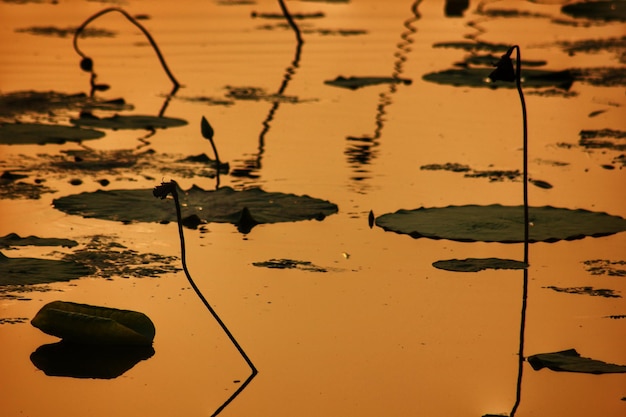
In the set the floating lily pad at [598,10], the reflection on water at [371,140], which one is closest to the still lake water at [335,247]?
the reflection on water at [371,140]

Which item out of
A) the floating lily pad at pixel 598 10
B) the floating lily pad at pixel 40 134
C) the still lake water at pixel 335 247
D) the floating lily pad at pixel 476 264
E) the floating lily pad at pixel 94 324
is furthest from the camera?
the floating lily pad at pixel 598 10

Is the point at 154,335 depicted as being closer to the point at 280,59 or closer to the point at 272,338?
the point at 272,338

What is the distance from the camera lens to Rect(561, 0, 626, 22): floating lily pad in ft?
44.6

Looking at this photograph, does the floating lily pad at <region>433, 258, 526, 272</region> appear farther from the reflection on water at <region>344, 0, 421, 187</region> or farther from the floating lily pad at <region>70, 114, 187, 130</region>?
the floating lily pad at <region>70, 114, 187, 130</region>

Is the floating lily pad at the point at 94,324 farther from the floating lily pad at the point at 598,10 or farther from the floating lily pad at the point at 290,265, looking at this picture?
the floating lily pad at the point at 598,10

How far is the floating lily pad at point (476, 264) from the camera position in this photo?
5.11 m

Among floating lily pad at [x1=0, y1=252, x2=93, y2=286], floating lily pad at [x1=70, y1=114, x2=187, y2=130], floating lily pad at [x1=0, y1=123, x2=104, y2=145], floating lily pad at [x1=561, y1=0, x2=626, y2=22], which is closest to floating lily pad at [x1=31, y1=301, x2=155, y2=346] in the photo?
floating lily pad at [x1=0, y1=252, x2=93, y2=286]

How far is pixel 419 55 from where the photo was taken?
1098 cm

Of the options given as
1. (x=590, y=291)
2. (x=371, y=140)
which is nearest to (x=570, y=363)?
(x=590, y=291)

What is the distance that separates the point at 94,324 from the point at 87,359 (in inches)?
4.4

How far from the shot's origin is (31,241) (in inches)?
213

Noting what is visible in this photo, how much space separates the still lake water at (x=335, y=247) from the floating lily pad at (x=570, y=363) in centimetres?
5

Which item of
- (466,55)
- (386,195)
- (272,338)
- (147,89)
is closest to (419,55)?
(466,55)

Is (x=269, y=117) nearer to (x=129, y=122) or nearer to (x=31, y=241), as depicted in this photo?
(x=129, y=122)
